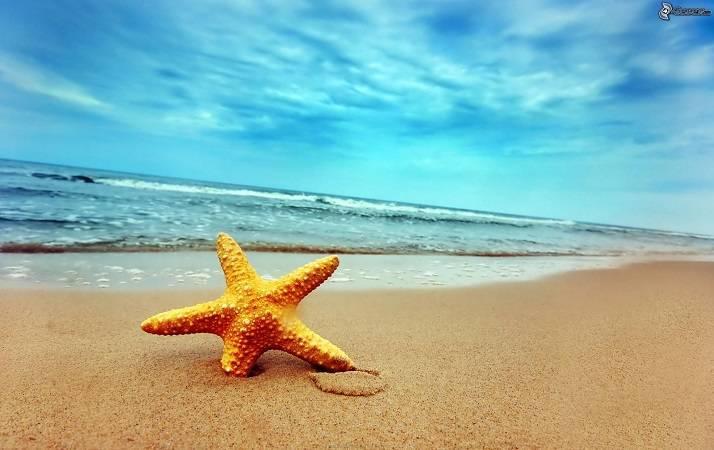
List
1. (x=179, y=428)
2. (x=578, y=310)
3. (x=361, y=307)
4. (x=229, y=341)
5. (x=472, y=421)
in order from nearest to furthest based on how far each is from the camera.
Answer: (x=179, y=428), (x=472, y=421), (x=229, y=341), (x=361, y=307), (x=578, y=310)

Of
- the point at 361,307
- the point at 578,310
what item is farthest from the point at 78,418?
the point at 578,310

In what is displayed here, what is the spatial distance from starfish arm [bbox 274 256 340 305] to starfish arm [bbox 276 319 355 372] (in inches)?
6.0

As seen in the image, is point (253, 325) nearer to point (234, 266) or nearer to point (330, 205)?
point (234, 266)

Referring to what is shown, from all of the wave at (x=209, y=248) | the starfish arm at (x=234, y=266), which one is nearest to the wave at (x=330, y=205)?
the wave at (x=209, y=248)

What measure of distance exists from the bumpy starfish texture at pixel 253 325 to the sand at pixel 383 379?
11cm

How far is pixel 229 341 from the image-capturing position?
243cm

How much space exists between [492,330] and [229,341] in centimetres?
207

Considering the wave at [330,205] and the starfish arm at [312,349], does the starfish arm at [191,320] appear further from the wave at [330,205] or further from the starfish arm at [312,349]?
the wave at [330,205]

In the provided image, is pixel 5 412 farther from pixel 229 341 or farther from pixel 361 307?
pixel 361 307

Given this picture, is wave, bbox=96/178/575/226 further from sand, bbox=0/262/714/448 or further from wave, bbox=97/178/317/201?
sand, bbox=0/262/714/448

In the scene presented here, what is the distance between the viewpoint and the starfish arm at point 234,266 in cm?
254

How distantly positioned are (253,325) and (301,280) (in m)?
0.34

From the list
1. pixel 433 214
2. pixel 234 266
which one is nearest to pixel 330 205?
pixel 433 214

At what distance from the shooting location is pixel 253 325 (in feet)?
7.91
